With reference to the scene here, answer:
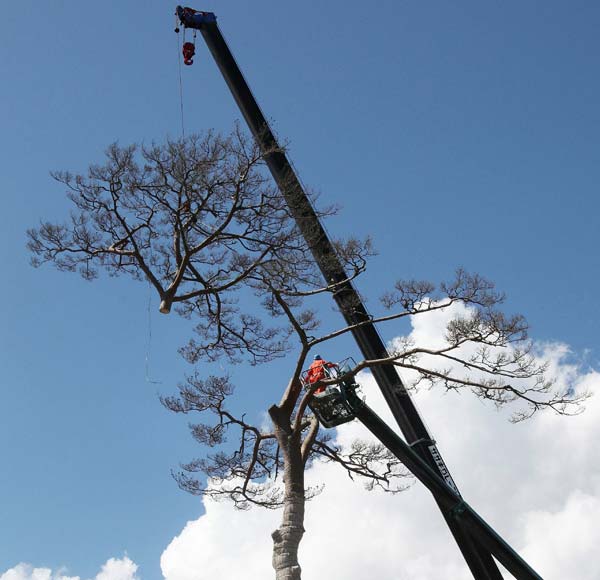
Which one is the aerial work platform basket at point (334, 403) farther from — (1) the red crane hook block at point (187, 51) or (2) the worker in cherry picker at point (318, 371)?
(1) the red crane hook block at point (187, 51)

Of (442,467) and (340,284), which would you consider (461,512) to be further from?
(340,284)

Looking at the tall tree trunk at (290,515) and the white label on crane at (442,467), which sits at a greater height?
the white label on crane at (442,467)

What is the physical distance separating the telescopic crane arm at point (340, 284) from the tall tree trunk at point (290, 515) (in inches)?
96.7

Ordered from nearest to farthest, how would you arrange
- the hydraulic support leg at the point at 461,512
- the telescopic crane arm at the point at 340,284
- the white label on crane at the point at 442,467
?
the telescopic crane arm at the point at 340,284
the hydraulic support leg at the point at 461,512
the white label on crane at the point at 442,467

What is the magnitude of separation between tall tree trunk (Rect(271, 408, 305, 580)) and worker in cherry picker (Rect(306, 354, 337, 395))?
1069mm

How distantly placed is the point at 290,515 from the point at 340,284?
4.10m

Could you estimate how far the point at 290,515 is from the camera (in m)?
12.0

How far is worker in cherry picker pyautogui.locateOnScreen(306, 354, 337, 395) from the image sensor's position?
43.4 feet

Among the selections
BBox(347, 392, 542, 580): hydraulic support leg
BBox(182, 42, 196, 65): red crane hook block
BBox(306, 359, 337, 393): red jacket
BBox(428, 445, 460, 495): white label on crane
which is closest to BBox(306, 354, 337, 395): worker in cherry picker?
BBox(306, 359, 337, 393): red jacket

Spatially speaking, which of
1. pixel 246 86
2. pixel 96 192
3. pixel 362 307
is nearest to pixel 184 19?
pixel 246 86

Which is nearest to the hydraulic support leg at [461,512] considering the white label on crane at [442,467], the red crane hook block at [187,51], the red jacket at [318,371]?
the white label on crane at [442,467]

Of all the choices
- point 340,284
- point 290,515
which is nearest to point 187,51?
point 340,284

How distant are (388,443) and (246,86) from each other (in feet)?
25.9

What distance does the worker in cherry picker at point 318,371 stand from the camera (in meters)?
13.2
